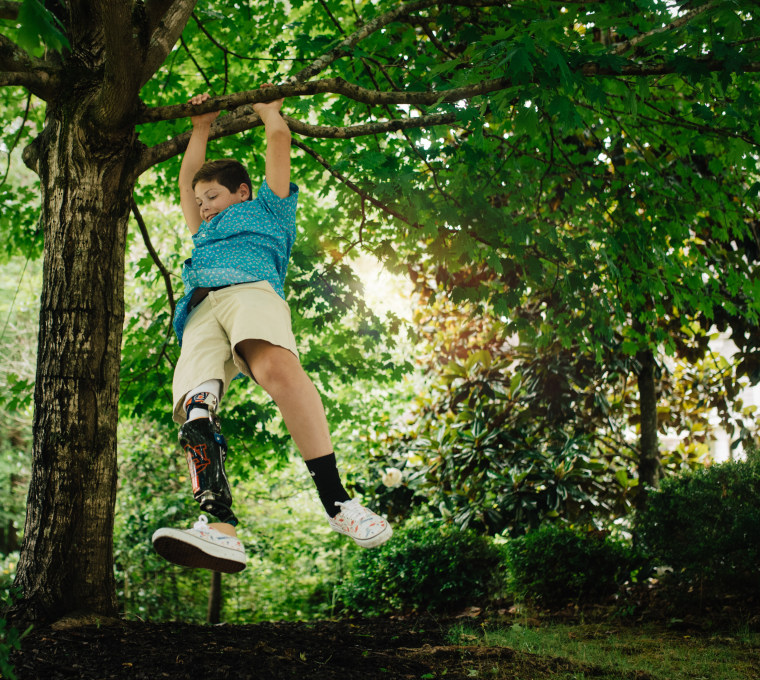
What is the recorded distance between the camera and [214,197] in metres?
2.74

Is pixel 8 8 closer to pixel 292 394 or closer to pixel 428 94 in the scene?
pixel 428 94

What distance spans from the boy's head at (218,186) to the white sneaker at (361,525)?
1381mm

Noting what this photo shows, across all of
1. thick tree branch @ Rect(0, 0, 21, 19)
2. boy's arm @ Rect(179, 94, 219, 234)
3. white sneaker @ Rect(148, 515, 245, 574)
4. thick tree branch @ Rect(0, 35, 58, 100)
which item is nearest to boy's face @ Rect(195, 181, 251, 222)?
boy's arm @ Rect(179, 94, 219, 234)

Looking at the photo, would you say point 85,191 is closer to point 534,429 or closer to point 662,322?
point 662,322

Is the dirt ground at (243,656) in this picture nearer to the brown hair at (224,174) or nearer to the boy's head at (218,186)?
the boy's head at (218,186)

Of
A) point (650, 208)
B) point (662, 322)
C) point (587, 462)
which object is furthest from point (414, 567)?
point (650, 208)

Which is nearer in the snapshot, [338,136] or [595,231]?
[338,136]

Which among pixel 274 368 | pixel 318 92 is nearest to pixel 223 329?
pixel 274 368

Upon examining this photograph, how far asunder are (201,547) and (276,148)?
5.11ft

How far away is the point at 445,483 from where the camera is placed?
22.6 ft

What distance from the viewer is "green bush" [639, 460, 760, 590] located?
4336 mm

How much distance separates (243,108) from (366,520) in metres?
2.02

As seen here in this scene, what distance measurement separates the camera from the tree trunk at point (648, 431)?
584 cm

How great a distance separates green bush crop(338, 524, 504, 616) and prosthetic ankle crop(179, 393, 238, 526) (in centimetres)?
383
